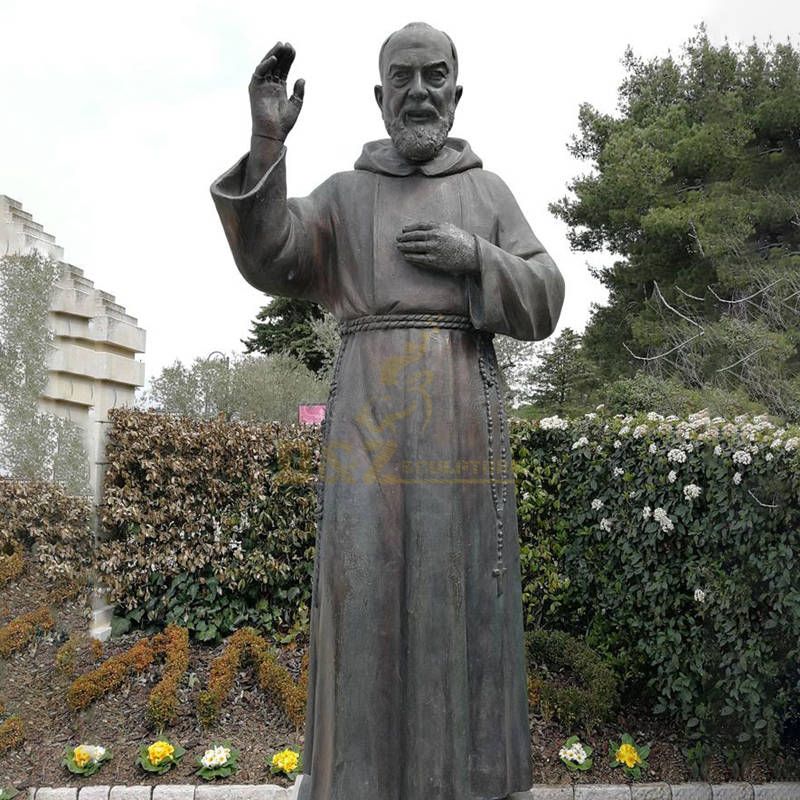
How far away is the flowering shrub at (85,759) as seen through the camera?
4.95m

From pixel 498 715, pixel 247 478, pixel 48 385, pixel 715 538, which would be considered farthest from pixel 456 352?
pixel 48 385

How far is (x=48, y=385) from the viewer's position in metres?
6.63

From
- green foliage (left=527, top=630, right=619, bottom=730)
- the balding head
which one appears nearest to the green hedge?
green foliage (left=527, top=630, right=619, bottom=730)

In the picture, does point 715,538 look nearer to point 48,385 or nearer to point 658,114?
point 48,385

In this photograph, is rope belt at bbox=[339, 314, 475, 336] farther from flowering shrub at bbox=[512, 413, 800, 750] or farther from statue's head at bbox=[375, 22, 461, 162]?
flowering shrub at bbox=[512, 413, 800, 750]

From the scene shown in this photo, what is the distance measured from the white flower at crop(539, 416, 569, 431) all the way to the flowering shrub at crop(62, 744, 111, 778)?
162 inches

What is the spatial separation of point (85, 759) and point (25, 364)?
3168 mm

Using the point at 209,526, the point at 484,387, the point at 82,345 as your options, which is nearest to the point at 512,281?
the point at 484,387

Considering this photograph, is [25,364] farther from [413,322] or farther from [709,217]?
[709,217]

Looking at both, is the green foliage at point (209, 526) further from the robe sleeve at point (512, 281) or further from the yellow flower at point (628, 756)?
the robe sleeve at point (512, 281)

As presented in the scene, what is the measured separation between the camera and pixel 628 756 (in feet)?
16.5

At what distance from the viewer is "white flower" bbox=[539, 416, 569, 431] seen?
21.4 ft

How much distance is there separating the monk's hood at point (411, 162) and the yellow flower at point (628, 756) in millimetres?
4069

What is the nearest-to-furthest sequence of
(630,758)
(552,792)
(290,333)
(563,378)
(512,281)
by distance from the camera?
1. (512,281)
2. (552,792)
3. (630,758)
4. (563,378)
5. (290,333)
